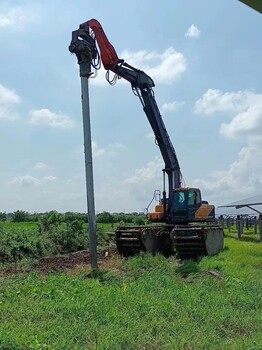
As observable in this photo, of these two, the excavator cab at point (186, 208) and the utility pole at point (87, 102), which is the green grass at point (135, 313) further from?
the excavator cab at point (186, 208)

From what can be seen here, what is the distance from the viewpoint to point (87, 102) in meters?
11.7

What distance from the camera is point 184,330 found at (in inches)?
204

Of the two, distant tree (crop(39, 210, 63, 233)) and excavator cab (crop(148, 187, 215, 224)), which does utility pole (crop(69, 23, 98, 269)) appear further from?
distant tree (crop(39, 210, 63, 233))

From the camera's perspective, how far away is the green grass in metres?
4.72

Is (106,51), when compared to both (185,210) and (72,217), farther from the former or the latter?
(72,217)

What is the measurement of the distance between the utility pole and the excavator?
0.03 m

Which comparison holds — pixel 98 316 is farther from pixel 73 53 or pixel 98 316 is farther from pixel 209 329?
pixel 73 53

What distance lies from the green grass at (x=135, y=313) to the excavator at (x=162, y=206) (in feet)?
10.1

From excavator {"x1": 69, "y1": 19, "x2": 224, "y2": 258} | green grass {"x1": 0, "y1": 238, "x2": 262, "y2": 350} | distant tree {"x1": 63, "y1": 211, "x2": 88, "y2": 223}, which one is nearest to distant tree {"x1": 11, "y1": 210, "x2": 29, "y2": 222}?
distant tree {"x1": 63, "y1": 211, "x2": 88, "y2": 223}

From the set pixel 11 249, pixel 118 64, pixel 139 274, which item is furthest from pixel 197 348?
pixel 118 64

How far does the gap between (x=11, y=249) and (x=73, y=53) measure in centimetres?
650

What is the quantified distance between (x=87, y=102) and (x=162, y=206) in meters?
5.92

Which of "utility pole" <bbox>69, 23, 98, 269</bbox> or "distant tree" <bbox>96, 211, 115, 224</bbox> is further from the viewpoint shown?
"distant tree" <bbox>96, 211, 115, 224</bbox>

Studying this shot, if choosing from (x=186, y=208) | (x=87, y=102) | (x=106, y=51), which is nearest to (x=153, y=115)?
(x=106, y=51)
